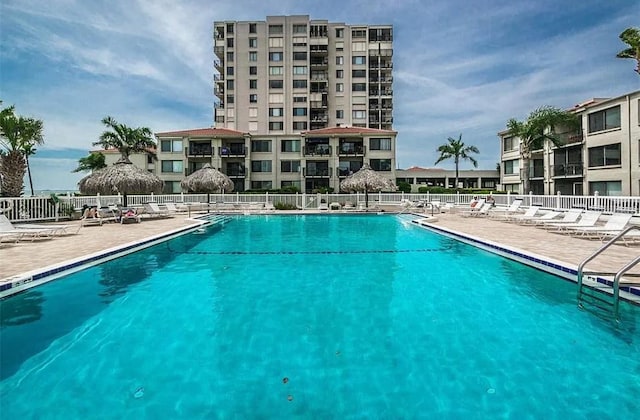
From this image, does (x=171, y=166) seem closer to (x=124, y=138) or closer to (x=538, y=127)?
(x=124, y=138)

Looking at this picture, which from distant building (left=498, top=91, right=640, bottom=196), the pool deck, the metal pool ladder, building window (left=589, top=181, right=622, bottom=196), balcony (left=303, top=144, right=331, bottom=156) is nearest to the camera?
the metal pool ladder

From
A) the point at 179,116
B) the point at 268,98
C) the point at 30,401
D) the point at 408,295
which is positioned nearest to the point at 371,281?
the point at 408,295

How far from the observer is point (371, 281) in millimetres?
7828

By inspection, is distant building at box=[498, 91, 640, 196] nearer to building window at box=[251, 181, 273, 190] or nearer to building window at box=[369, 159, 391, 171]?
building window at box=[369, 159, 391, 171]

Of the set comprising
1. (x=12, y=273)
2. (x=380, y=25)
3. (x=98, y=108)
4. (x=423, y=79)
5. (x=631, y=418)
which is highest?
(x=380, y=25)

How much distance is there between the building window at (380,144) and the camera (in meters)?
40.7

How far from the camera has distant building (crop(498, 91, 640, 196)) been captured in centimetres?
2659

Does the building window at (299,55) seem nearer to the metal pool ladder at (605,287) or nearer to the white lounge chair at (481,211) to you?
the white lounge chair at (481,211)

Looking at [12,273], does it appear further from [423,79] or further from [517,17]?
[423,79]

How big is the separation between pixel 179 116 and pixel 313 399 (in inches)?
2079

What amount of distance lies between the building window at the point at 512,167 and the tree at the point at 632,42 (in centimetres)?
1594

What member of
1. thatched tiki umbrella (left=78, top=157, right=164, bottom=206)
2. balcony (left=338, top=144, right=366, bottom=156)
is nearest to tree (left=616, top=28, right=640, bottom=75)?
balcony (left=338, top=144, right=366, bottom=156)

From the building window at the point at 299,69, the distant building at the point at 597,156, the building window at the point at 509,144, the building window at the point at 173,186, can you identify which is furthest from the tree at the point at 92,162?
the distant building at the point at 597,156

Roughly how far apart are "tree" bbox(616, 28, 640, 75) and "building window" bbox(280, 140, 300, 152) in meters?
28.8
